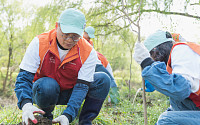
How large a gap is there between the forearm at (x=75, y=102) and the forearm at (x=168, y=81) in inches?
24.9

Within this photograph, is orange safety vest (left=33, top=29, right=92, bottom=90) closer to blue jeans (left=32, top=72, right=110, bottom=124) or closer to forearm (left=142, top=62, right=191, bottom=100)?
blue jeans (left=32, top=72, right=110, bottom=124)

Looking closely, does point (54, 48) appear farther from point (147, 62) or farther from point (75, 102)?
point (147, 62)

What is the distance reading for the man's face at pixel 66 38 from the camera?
5.90ft

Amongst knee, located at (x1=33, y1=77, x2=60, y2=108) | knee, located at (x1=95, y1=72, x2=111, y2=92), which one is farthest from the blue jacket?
knee, located at (x1=33, y1=77, x2=60, y2=108)

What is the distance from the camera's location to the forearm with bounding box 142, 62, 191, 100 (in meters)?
1.40

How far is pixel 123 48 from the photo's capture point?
6.52 meters

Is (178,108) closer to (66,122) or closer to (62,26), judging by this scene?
(66,122)

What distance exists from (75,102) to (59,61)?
42cm

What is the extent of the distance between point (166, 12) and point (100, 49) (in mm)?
2686

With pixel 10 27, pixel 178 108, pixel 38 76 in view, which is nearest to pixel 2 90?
pixel 10 27

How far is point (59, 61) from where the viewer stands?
1.90 metres

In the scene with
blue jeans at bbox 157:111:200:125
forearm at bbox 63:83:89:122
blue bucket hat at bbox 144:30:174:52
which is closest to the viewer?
blue jeans at bbox 157:111:200:125

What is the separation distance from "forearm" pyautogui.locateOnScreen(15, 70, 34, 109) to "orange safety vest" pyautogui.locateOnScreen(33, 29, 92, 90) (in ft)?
0.65

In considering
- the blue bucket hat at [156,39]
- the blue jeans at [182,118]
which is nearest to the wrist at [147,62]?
the blue bucket hat at [156,39]
